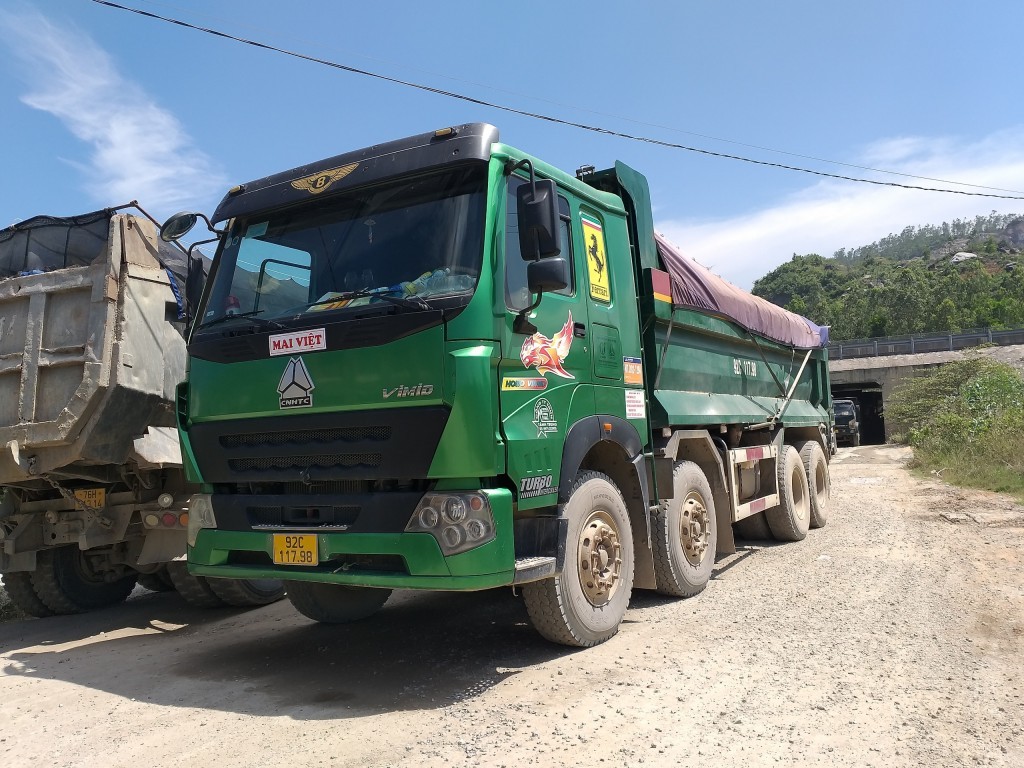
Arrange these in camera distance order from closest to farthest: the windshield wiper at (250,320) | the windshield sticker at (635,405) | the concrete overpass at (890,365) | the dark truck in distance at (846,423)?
the windshield wiper at (250,320)
the windshield sticker at (635,405)
the dark truck in distance at (846,423)
the concrete overpass at (890,365)

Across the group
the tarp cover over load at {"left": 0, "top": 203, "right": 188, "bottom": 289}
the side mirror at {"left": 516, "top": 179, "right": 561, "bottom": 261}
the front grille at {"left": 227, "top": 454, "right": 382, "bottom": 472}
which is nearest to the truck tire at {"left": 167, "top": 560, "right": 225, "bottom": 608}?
Answer: the tarp cover over load at {"left": 0, "top": 203, "right": 188, "bottom": 289}

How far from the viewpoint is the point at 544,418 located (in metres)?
4.45

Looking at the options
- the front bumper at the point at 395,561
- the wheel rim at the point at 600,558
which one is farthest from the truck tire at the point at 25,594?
the wheel rim at the point at 600,558

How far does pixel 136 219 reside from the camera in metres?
6.29

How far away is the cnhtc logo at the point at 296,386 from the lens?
436 cm

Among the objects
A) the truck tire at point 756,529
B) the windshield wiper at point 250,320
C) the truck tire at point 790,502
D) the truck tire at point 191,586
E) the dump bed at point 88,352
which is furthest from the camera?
the truck tire at point 756,529

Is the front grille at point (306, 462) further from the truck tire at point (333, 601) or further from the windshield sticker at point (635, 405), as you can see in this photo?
the windshield sticker at point (635, 405)

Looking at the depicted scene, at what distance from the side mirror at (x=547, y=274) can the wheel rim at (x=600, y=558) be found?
1474 mm

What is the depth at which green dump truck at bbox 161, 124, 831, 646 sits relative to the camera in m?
4.04

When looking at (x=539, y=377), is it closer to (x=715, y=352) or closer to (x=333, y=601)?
(x=333, y=601)

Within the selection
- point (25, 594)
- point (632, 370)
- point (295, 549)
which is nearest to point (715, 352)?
point (632, 370)

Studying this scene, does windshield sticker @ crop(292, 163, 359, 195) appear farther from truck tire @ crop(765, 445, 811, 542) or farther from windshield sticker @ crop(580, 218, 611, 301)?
truck tire @ crop(765, 445, 811, 542)

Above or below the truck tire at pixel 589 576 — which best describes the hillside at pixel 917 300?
above

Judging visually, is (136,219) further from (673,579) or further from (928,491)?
(928,491)
